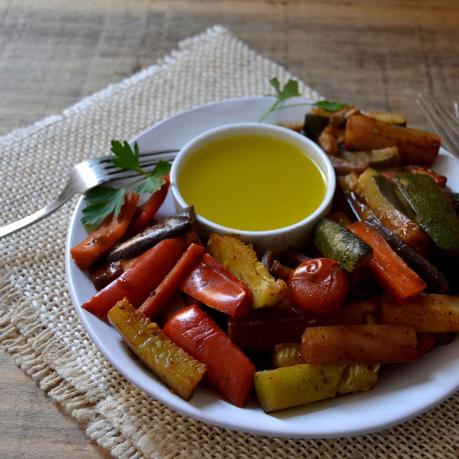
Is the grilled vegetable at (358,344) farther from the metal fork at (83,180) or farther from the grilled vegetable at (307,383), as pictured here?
the metal fork at (83,180)

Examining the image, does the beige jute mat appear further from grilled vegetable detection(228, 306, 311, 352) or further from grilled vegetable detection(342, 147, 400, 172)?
grilled vegetable detection(342, 147, 400, 172)

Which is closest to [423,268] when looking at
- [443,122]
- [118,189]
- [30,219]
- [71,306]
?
[443,122]

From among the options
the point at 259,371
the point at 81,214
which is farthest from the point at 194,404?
the point at 81,214

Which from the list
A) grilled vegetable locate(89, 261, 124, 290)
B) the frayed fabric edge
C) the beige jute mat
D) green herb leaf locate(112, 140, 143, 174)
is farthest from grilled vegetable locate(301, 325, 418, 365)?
the frayed fabric edge

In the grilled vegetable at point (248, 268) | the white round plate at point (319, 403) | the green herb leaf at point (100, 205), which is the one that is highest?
the green herb leaf at point (100, 205)

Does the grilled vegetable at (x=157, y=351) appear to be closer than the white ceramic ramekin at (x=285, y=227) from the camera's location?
Yes

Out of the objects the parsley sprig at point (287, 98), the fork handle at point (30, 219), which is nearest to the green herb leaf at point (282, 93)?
the parsley sprig at point (287, 98)

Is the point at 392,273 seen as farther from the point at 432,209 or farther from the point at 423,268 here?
the point at 432,209
